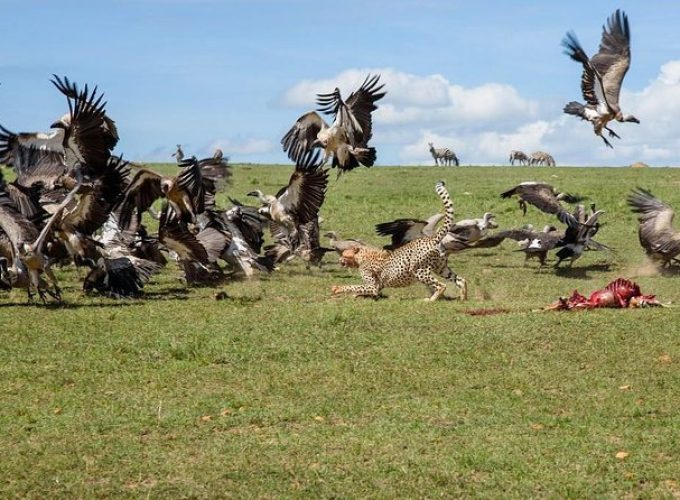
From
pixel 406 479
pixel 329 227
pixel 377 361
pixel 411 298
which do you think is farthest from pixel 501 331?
pixel 329 227

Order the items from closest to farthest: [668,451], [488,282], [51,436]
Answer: [668,451]
[51,436]
[488,282]

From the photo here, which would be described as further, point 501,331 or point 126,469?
point 501,331

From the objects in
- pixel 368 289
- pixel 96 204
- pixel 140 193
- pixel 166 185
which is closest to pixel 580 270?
pixel 368 289

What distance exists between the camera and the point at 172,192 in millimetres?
15875

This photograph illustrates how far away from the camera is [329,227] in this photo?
23.9 m

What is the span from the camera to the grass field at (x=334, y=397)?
24.4 ft

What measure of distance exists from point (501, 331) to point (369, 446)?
3.75 metres

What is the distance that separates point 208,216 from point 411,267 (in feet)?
14.0

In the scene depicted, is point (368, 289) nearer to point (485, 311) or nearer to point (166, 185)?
point (485, 311)

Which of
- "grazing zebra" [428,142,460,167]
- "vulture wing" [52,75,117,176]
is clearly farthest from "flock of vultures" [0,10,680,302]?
"grazing zebra" [428,142,460,167]

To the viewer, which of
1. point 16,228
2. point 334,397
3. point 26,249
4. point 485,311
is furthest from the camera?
point 16,228

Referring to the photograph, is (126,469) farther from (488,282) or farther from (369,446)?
(488,282)

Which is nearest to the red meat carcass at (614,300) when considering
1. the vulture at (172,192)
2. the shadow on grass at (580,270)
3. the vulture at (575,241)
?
the shadow on grass at (580,270)

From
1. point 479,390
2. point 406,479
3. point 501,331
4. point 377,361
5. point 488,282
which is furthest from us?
point 488,282
